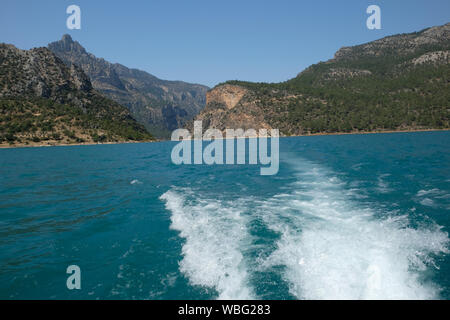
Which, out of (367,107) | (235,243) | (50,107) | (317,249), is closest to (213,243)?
(235,243)

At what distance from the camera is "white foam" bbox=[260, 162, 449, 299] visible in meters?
5.46

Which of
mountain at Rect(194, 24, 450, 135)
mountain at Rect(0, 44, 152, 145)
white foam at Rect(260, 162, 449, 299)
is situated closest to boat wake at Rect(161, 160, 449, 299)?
white foam at Rect(260, 162, 449, 299)

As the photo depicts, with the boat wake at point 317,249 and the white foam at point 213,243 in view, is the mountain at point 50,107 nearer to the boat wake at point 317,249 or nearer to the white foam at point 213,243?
the white foam at point 213,243

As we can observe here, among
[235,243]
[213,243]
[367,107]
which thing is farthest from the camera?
[367,107]

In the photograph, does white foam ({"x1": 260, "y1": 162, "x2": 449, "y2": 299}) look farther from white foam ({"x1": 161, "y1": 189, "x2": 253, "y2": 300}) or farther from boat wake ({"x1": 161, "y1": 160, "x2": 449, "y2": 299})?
white foam ({"x1": 161, "y1": 189, "x2": 253, "y2": 300})

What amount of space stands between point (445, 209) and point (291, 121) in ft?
549

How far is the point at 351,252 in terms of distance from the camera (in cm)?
721

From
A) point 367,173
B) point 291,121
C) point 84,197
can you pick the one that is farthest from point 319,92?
point 84,197

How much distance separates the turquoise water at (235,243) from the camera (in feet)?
18.5

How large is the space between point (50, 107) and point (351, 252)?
6199 inches

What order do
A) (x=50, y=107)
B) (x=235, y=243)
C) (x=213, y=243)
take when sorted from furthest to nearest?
(x=50, y=107)
(x=213, y=243)
(x=235, y=243)

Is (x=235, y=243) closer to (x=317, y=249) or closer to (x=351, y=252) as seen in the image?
(x=317, y=249)

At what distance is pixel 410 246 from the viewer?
7.31 m

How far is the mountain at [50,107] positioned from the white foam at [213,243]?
116648 millimetres
